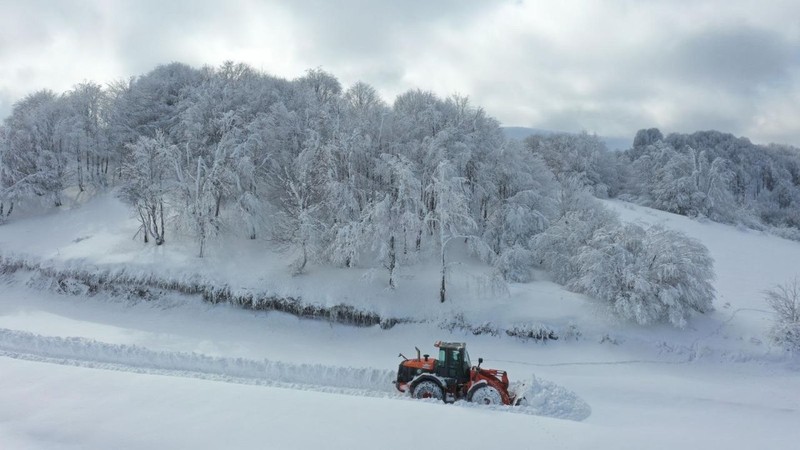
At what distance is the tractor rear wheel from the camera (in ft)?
41.9

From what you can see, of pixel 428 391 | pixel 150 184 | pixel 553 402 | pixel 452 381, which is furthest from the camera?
pixel 150 184

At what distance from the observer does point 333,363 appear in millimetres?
17203

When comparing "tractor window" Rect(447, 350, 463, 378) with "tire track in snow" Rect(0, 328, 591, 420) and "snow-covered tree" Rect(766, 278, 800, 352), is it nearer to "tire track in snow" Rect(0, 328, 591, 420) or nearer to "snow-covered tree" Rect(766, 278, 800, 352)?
"tire track in snow" Rect(0, 328, 591, 420)

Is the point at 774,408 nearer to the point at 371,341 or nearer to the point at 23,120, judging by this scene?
the point at 371,341

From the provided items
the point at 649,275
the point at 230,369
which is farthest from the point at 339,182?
the point at 649,275

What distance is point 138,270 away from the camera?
2369cm

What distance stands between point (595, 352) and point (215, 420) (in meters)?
14.8

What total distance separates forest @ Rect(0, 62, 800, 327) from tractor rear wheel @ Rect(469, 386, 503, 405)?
29.8ft

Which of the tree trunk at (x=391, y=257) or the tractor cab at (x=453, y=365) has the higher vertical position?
the tree trunk at (x=391, y=257)

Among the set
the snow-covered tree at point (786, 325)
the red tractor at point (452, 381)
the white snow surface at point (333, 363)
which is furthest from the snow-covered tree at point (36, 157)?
the snow-covered tree at point (786, 325)

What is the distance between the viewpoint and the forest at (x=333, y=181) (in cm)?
2164

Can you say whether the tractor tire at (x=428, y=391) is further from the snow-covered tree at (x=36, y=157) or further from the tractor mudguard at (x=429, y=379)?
the snow-covered tree at (x=36, y=157)

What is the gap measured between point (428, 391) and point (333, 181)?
44.4ft

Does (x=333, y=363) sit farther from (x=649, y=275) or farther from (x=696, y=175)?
(x=696, y=175)
